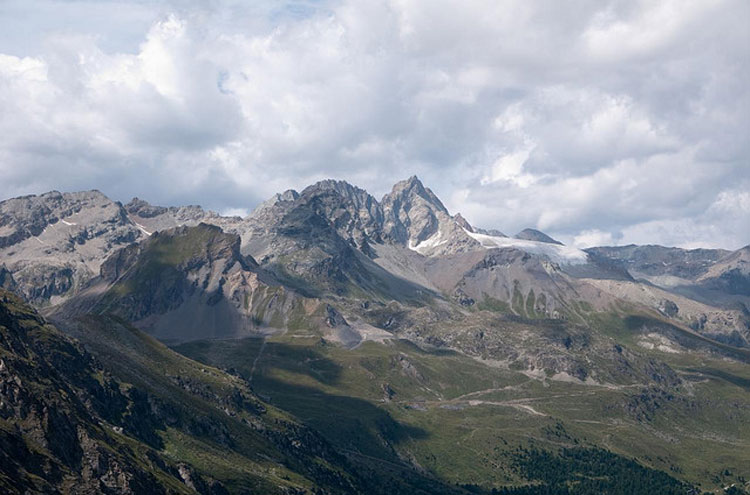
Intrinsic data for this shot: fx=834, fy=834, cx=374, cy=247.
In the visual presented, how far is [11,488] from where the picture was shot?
19975 centimetres
